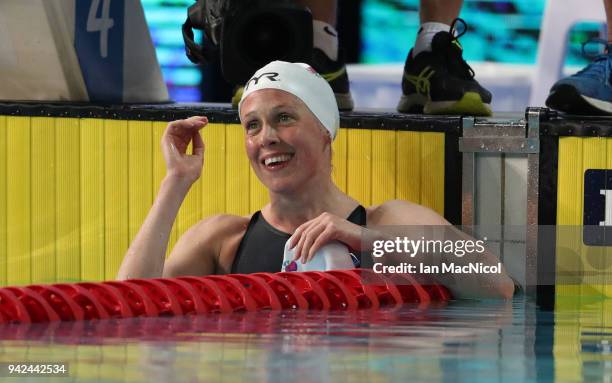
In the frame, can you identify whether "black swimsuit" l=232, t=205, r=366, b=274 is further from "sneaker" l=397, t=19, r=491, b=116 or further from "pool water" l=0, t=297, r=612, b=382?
"sneaker" l=397, t=19, r=491, b=116

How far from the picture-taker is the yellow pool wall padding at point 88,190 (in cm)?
399

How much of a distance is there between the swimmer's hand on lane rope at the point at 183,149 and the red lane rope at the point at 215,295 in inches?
13.3

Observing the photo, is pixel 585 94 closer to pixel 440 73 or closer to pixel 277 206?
pixel 440 73

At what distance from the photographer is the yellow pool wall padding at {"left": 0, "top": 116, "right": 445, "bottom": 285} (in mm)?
3994

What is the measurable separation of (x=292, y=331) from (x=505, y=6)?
6060 mm

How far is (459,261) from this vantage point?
3379 mm

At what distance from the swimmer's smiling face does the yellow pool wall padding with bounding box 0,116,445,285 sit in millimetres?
458

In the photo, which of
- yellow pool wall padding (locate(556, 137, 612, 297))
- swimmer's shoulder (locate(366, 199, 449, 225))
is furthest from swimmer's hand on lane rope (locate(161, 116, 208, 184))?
yellow pool wall padding (locate(556, 137, 612, 297))

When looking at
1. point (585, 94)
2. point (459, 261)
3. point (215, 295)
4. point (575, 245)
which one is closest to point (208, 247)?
point (215, 295)

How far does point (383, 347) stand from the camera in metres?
2.63

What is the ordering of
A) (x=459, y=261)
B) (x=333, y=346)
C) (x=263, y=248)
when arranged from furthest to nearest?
(x=263, y=248)
(x=459, y=261)
(x=333, y=346)

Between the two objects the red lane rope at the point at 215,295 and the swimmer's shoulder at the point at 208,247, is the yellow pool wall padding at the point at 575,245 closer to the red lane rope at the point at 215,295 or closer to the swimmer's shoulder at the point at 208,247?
the red lane rope at the point at 215,295

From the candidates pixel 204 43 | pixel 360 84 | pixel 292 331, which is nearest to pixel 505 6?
pixel 360 84

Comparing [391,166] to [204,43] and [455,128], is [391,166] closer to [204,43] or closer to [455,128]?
[455,128]
